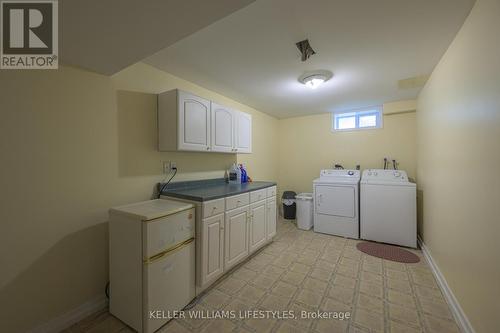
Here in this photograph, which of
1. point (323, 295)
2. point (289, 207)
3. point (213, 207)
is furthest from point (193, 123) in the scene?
point (289, 207)

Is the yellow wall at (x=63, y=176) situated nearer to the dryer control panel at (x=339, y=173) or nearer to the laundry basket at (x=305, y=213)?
the laundry basket at (x=305, y=213)

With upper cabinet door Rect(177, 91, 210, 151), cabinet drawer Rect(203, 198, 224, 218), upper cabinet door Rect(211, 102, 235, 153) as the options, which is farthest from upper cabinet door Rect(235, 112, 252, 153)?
cabinet drawer Rect(203, 198, 224, 218)

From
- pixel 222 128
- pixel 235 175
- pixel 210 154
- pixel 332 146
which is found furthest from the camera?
pixel 332 146

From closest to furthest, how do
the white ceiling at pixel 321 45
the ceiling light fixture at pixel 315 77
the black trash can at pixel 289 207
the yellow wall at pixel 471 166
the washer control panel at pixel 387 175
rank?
the yellow wall at pixel 471 166
the white ceiling at pixel 321 45
the ceiling light fixture at pixel 315 77
the washer control panel at pixel 387 175
the black trash can at pixel 289 207

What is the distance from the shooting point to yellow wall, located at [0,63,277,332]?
1.33m

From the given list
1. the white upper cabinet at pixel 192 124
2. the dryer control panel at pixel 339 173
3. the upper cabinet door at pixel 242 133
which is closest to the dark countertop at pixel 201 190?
the white upper cabinet at pixel 192 124

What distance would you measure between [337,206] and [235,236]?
197cm

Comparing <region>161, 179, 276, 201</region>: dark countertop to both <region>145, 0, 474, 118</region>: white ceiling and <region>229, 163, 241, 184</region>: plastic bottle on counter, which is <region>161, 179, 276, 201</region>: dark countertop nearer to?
<region>229, 163, 241, 184</region>: plastic bottle on counter

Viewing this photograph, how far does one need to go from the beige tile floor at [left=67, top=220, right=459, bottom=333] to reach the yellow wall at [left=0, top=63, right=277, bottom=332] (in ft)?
1.25

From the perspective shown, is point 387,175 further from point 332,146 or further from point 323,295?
point 323,295

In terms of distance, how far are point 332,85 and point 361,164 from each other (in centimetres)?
188

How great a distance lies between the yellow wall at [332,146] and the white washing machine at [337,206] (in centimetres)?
53

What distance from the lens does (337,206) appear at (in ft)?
10.9

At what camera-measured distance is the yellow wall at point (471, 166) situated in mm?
1101
